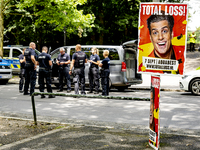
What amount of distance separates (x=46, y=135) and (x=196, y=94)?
8.02m

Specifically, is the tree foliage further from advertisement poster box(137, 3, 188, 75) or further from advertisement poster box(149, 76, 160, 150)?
advertisement poster box(149, 76, 160, 150)

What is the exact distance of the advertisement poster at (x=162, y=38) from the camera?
431 centimetres

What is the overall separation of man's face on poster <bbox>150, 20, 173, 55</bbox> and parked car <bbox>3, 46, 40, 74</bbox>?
15269mm

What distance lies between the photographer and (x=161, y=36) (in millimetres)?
4422

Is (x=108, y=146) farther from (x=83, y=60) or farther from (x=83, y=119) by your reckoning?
(x=83, y=60)

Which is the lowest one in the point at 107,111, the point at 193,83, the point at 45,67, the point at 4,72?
the point at 107,111

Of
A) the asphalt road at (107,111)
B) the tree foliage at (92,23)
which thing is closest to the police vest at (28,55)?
the asphalt road at (107,111)

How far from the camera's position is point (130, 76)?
43.3 ft

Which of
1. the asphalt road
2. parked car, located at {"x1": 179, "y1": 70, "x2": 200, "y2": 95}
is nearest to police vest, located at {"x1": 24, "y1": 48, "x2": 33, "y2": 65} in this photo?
the asphalt road

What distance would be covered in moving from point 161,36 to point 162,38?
0.03 meters

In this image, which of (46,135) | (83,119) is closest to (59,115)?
(83,119)

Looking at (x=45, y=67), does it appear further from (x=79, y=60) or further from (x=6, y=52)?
(x=6, y=52)

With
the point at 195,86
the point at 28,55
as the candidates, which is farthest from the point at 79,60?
the point at 195,86

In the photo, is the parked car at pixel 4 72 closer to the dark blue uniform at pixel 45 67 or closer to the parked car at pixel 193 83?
the dark blue uniform at pixel 45 67
